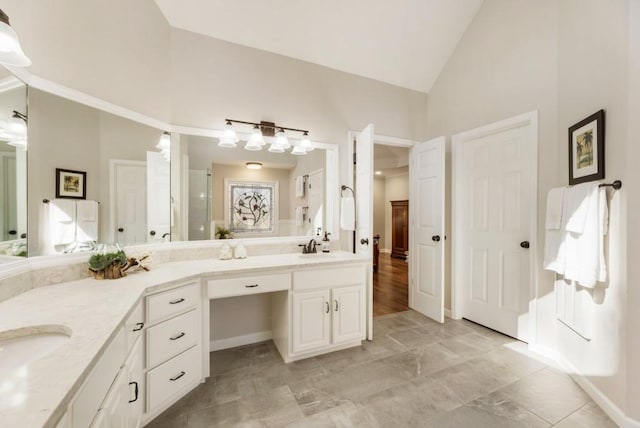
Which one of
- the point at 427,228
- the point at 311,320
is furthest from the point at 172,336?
the point at 427,228

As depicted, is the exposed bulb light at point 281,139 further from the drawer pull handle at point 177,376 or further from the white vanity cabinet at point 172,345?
the drawer pull handle at point 177,376

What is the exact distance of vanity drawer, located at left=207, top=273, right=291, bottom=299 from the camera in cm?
190

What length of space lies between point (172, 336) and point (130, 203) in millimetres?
1064

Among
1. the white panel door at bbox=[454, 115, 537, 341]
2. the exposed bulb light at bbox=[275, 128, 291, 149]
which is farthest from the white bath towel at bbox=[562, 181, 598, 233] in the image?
the exposed bulb light at bbox=[275, 128, 291, 149]

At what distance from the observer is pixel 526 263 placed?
2473 millimetres

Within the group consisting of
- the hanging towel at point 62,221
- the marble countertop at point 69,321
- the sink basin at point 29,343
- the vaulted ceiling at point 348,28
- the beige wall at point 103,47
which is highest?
the vaulted ceiling at point 348,28

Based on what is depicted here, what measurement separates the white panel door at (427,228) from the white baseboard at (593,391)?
921mm

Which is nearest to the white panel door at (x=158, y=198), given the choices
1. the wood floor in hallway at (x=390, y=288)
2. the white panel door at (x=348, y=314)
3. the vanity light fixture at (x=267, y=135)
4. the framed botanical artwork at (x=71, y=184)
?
the framed botanical artwork at (x=71, y=184)

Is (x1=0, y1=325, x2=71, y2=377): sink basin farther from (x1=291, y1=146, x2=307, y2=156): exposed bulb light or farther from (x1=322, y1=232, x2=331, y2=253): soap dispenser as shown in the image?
(x1=291, y1=146, x2=307, y2=156): exposed bulb light

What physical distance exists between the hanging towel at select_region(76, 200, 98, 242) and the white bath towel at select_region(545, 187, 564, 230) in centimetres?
349

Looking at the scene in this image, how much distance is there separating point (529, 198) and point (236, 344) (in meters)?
3.11

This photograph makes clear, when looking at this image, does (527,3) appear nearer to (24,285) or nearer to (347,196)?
(347,196)

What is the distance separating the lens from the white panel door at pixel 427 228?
2906mm

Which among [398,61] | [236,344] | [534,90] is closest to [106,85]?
[236,344]
